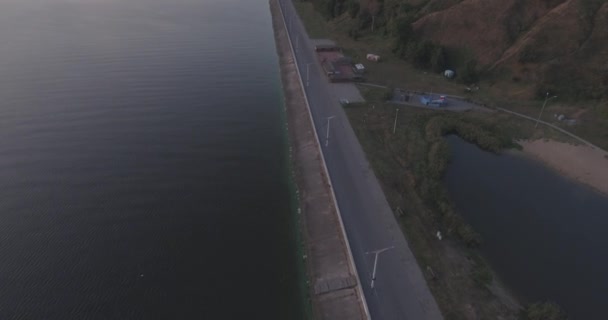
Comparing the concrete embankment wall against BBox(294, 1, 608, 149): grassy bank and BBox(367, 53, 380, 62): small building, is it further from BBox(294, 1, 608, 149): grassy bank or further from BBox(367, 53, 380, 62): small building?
BBox(367, 53, 380, 62): small building

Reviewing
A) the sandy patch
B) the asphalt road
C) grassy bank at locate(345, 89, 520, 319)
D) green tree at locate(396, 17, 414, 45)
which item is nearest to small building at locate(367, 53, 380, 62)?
green tree at locate(396, 17, 414, 45)

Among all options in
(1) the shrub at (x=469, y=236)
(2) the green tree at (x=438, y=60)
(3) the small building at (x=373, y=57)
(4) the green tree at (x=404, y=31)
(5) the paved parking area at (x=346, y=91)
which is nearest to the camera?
(1) the shrub at (x=469, y=236)

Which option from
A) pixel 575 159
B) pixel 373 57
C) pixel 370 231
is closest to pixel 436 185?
pixel 370 231

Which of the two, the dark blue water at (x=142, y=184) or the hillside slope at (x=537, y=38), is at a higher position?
the hillside slope at (x=537, y=38)

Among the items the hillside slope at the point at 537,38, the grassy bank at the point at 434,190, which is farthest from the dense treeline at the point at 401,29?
the grassy bank at the point at 434,190

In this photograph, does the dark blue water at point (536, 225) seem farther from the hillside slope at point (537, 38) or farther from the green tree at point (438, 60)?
the green tree at point (438, 60)

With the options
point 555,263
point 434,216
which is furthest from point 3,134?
point 555,263
